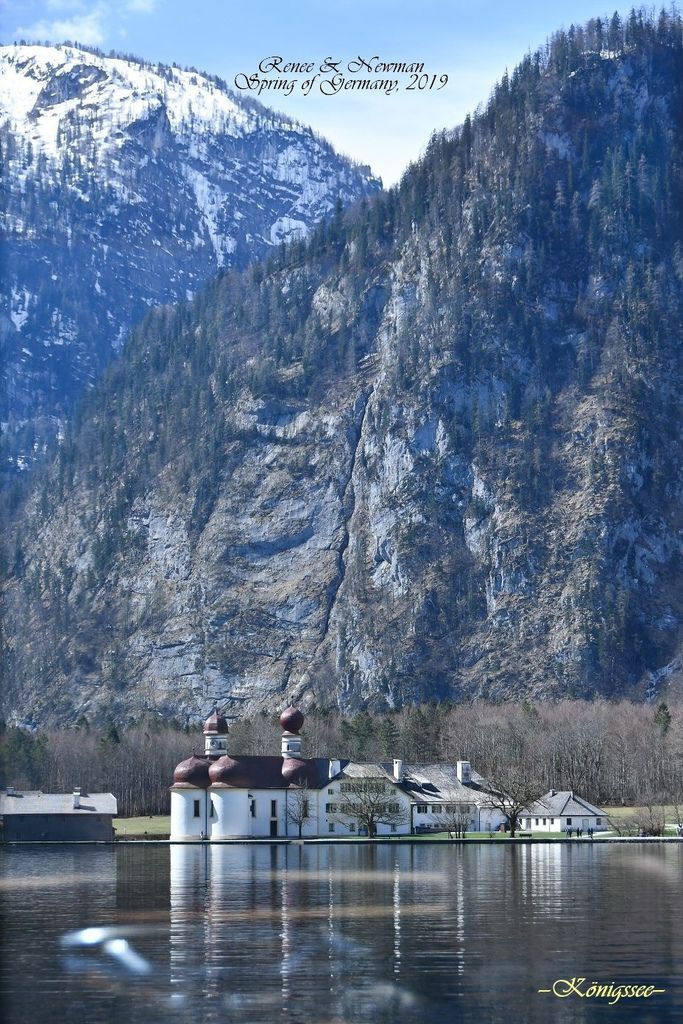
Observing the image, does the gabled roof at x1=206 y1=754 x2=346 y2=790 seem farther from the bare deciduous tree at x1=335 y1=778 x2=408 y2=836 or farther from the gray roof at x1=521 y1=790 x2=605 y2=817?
the gray roof at x1=521 y1=790 x2=605 y2=817

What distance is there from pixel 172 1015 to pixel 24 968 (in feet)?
41.3

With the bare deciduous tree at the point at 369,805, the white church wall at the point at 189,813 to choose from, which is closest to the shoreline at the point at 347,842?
the white church wall at the point at 189,813

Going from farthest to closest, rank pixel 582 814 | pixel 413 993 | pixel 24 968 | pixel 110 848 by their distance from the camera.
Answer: pixel 582 814
pixel 110 848
pixel 24 968
pixel 413 993

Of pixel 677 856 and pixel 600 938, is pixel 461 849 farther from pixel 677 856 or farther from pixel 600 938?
pixel 600 938

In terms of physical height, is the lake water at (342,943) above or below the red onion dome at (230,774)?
below

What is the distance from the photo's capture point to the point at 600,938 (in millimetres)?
73562

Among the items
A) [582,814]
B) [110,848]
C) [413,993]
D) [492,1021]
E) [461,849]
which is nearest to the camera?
[492,1021]

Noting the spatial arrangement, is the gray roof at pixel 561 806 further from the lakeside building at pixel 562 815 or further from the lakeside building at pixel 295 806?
the lakeside building at pixel 295 806

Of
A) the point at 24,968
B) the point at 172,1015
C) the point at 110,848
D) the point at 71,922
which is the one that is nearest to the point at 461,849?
the point at 110,848

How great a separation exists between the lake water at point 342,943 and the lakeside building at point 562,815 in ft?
211

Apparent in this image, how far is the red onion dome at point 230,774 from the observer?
641 ft

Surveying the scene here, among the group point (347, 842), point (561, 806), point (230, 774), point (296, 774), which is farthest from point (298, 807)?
point (561, 806)

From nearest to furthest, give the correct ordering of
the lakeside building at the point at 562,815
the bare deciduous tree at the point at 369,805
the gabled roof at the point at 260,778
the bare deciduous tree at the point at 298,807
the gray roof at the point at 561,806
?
the lakeside building at the point at 562,815 → the bare deciduous tree at the point at 369,805 → the gray roof at the point at 561,806 → the bare deciduous tree at the point at 298,807 → the gabled roof at the point at 260,778

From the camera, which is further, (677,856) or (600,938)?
(677,856)
